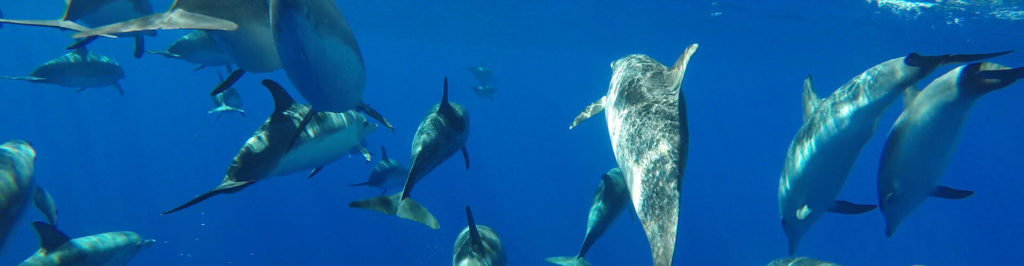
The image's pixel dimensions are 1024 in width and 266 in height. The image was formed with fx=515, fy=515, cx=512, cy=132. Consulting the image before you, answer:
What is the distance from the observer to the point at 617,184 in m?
5.87

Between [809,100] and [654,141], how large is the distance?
444 centimetres

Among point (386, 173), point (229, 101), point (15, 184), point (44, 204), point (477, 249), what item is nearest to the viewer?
point (15, 184)

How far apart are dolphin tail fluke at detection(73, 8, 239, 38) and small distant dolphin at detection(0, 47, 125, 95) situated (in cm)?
790

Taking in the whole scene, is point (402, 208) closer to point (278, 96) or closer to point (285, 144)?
point (285, 144)

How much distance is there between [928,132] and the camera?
5051mm

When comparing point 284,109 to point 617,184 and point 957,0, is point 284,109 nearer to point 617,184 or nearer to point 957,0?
point 617,184

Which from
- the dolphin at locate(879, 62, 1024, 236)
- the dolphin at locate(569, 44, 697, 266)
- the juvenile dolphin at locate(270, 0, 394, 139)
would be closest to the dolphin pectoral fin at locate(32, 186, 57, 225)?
the juvenile dolphin at locate(270, 0, 394, 139)

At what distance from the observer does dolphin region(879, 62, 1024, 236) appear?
467 cm

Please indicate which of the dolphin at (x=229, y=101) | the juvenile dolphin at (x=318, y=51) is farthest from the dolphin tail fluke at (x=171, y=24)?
the dolphin at (x=229, y=101)

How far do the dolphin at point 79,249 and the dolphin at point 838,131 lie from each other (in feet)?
27.3

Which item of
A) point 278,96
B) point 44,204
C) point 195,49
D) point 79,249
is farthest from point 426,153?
point 195,49

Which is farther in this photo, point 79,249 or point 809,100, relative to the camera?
point 809,100

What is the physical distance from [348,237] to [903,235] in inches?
1593

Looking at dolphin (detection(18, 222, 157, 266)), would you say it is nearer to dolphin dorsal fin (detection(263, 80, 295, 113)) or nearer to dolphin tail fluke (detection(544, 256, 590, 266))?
dolphin dorsal fin (detection(263, 80, 295, 113))
